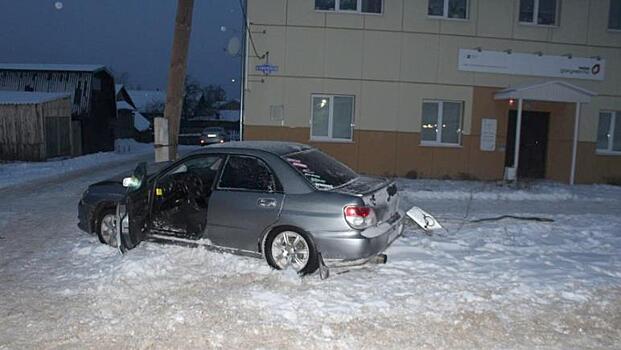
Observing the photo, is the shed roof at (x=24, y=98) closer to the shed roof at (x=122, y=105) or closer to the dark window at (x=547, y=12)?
the shed roof at (x=122, y=105)

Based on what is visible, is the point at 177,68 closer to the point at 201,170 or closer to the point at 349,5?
the point at 201,170

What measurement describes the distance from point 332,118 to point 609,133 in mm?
8869

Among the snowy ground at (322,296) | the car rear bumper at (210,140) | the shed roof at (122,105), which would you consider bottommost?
the car rear bumper at (210,140)

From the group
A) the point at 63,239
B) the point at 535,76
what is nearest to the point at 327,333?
the point at 63,239

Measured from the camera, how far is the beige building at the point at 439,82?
1566 cm

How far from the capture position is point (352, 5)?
16.0 m

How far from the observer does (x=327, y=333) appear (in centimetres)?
460

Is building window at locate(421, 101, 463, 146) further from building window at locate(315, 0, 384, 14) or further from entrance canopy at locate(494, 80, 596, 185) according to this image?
building window at locate(315, 0, 384, 14)

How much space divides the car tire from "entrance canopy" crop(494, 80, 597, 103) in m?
11.1

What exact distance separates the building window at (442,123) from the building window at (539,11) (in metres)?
3.35

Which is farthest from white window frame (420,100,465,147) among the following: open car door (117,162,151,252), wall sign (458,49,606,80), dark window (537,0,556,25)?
open car door (117,162,151,252)

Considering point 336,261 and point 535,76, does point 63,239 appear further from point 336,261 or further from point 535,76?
point 535,76

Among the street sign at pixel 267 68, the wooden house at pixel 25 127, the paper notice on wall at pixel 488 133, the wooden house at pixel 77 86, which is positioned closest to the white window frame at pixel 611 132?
the paper notice on wall at pixel 488 133

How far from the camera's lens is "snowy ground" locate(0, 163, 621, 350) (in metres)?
4.57
